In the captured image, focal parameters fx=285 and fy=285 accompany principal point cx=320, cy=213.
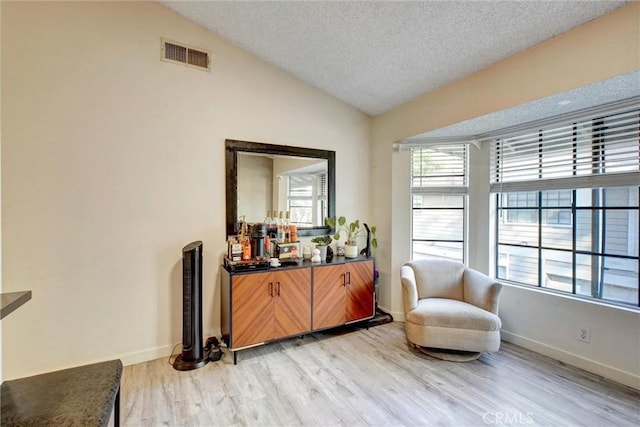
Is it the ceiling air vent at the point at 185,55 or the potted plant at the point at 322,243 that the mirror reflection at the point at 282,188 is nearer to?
the potted plant at the point at 322,243

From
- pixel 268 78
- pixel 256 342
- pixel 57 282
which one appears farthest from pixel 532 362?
pixel 57 282

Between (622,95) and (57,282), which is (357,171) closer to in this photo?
(622,95)

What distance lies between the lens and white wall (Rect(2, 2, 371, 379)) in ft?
7.50

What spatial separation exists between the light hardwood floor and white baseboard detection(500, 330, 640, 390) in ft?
0.26

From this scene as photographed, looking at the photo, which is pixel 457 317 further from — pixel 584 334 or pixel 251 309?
pixel 251 309

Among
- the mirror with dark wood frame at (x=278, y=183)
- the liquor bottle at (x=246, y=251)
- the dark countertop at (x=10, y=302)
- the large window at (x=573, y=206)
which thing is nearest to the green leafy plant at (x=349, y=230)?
the mirror with dark wood frame at (x=278, y=183)

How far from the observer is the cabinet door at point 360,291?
130 inches

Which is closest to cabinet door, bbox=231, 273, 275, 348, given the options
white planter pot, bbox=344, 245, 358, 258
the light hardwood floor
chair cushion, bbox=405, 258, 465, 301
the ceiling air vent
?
the light hardwood floor

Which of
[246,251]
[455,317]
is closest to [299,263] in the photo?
[246,251]

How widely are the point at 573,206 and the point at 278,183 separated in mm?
3027

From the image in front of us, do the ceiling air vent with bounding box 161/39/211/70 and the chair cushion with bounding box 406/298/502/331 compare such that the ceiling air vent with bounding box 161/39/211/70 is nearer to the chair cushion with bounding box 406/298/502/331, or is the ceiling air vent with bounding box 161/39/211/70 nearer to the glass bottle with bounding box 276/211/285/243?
the glass bottle with bounding box 276/211/285/243

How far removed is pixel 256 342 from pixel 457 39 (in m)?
3.26

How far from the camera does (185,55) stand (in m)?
2.87

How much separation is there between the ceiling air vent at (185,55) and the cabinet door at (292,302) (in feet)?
7.56
